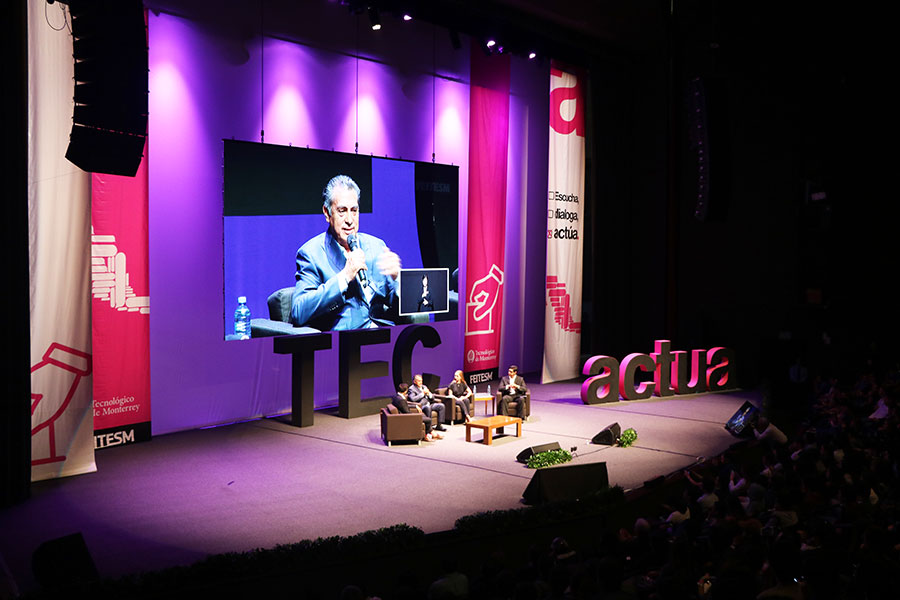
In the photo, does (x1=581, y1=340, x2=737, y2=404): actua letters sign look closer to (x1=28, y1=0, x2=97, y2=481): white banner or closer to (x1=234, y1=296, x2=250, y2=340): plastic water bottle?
(x1=234, y1=296, x2=250, y2=340): plastic water bottle

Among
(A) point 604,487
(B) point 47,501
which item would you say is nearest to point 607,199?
(A) point 604,487

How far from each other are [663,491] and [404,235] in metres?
6.38

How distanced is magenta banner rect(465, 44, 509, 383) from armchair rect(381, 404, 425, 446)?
4.42 meters

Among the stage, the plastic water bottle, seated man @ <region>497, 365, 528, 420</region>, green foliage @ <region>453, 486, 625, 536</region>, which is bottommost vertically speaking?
the stage

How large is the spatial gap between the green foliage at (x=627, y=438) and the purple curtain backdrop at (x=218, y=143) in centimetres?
443

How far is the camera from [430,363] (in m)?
14.2

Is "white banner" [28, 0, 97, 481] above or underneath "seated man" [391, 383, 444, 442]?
above

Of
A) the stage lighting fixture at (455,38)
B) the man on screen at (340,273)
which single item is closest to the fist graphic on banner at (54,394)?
the man on screen at (340,273)

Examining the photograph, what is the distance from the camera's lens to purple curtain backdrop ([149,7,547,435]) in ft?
34.2

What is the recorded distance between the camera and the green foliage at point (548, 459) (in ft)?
30.2

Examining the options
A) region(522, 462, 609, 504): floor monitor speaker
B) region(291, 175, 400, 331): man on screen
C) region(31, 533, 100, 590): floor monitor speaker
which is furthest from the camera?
region(291, 175, 400, 331): man on screen

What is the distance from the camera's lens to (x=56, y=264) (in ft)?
28.2

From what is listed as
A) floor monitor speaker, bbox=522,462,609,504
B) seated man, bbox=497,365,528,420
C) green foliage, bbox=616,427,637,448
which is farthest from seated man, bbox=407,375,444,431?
floor monitor speaker, bbox=522,462,609,504

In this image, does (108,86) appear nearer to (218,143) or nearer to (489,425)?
(218,143)
